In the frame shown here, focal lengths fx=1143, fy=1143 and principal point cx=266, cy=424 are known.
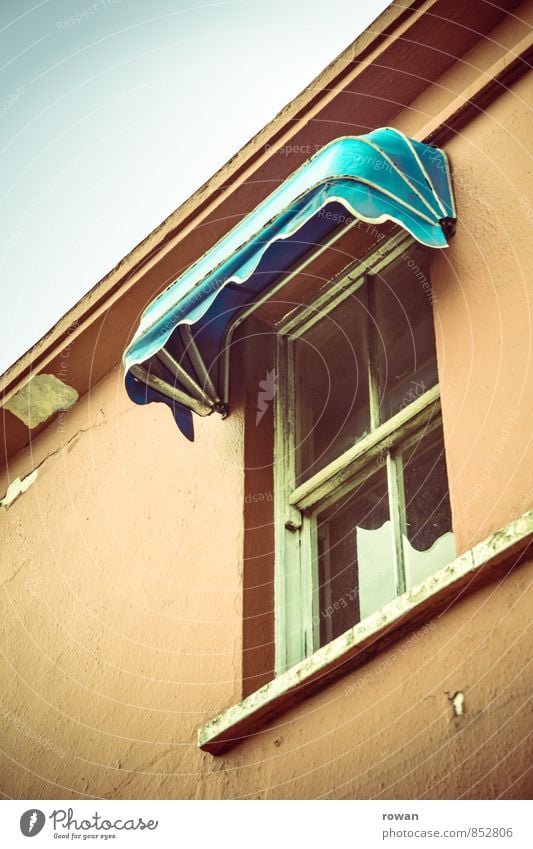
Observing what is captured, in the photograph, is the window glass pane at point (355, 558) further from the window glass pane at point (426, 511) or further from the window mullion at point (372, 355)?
the window mullion at point (372, 355)

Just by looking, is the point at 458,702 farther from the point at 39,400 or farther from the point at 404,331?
the point at 39,400

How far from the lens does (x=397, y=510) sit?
4.37m

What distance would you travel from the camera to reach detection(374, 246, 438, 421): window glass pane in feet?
15.5

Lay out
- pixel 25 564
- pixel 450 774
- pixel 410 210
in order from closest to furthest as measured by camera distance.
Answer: pixel 450 774 → pixel 410 210 → pixel 25 564

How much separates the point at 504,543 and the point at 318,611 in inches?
47.3

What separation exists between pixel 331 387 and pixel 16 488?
7.48 ft

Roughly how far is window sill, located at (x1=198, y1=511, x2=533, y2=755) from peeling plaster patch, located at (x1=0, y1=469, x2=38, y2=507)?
8.75ft

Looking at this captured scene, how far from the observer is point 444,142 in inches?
196

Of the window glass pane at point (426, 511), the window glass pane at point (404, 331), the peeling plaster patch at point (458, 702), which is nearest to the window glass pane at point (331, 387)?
the window glass pane at point (404, 331)

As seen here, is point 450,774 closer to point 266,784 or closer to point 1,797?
point 266,784

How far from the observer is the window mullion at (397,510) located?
4.20m

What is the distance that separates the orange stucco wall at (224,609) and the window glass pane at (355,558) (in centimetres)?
35

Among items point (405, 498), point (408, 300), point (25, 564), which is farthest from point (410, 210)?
point (25, 564)

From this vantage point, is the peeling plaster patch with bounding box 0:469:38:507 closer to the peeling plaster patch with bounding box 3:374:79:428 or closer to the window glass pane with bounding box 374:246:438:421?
the peeling plaster patch with bounding box 3:374:79:428
